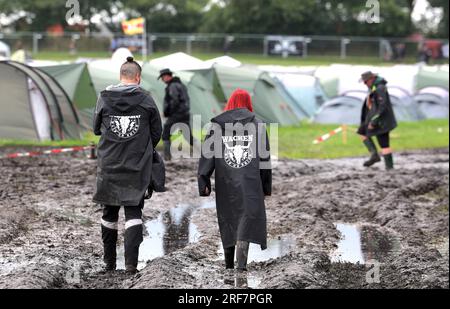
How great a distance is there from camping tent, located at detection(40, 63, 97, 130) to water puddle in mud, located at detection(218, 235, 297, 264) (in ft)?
37.7

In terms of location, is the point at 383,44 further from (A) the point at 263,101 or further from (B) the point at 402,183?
(B) the point at 402,183

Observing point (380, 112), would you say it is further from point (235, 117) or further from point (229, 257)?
point (229, 257)

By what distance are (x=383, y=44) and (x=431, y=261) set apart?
134ft

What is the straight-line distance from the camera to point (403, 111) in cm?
3053

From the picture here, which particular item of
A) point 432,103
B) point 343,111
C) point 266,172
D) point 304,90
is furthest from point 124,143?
point 432,103

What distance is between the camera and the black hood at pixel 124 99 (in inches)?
333

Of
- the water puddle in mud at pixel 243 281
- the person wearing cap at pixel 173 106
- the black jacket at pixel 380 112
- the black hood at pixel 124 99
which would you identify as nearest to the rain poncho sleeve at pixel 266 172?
the water puddle in mud at pixel 243 281

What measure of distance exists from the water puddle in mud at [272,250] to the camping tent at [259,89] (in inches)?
584

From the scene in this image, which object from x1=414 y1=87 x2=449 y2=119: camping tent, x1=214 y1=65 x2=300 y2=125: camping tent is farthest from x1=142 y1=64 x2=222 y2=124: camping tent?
x1=414 y1=87 x2=449 y2=119: camping tent

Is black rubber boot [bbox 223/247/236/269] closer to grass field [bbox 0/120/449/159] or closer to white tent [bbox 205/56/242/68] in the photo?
grass field [bbox 0/120/449/159]

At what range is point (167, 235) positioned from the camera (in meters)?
11.0

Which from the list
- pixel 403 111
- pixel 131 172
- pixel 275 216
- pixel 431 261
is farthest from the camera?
pixel 403 111

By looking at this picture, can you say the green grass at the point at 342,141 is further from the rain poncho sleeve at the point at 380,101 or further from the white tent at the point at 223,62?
the rain poncho sleeve at the point at 380,101
